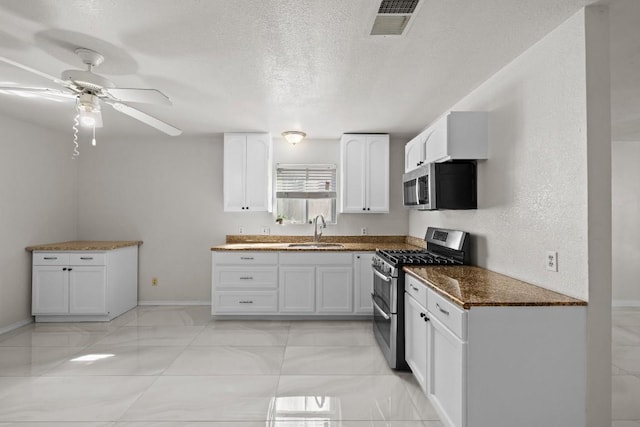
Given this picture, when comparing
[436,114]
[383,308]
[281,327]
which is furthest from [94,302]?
[436,114]


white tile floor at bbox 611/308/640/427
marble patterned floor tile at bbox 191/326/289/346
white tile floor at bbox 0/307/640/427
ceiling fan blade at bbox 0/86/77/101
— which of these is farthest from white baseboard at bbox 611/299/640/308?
ceiling fan blade at bbox 0/86/77/101

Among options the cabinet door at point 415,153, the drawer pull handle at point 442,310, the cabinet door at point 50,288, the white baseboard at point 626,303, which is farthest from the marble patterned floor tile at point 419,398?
the white baseboard at point 626,303

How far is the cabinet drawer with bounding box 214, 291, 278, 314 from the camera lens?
4.46 m

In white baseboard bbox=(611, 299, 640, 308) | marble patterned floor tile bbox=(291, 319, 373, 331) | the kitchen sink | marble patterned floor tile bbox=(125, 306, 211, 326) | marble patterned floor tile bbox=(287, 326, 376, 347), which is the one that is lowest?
marble patterned floor tile bbox=(291, 319, 373, 331)

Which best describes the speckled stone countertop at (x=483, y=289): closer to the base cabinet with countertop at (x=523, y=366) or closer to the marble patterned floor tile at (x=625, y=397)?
the base cabinet with countertop at (x=523, y=366)

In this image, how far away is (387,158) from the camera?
15.8 feet

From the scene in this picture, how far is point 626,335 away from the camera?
153 inches

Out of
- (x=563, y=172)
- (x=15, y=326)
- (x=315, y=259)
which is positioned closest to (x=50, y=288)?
(x=15, y=326)

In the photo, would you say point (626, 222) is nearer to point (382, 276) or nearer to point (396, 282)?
point (382, 276)

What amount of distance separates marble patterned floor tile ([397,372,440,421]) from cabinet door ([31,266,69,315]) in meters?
3.87

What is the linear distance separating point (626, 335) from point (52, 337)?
598 cm

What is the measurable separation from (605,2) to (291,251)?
137 inches

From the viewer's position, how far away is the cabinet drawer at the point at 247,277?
176 inches

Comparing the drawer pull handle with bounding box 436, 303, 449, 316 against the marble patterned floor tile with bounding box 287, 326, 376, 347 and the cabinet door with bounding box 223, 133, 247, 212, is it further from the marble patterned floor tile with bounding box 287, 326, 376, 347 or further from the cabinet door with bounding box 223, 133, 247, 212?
the cabinet door with bounding box 223, 133, 247, 212
